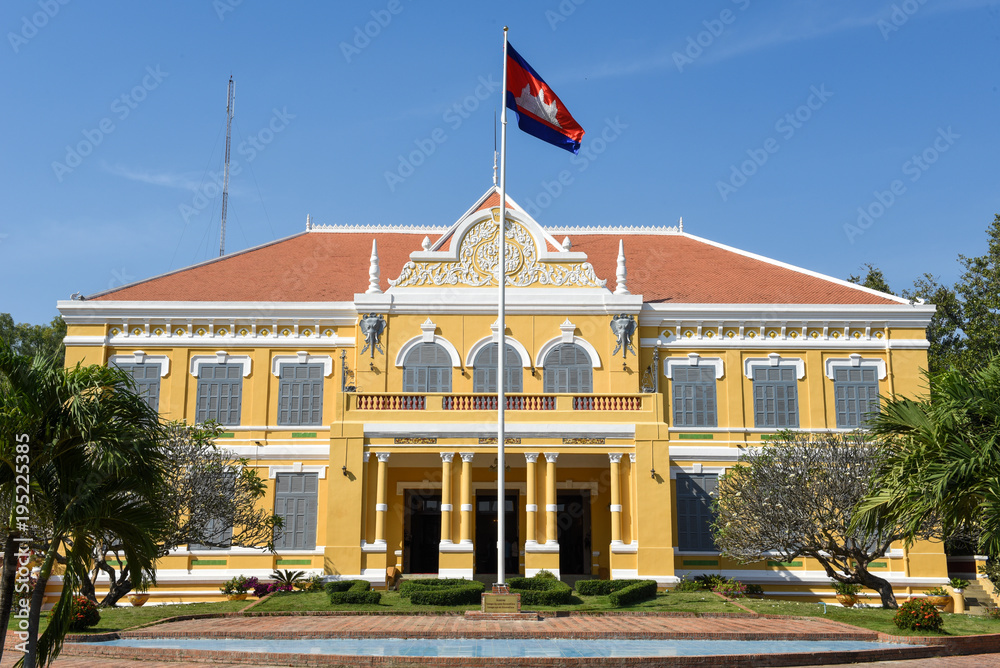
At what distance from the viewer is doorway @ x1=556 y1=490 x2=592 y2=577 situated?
30.4 m

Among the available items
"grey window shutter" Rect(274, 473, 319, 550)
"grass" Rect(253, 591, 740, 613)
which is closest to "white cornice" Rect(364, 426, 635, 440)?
"grey window shutter" Rect(274, 473, 319, 550)

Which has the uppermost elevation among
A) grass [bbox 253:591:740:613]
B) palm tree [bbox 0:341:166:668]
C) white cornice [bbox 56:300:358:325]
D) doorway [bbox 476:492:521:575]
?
white cornice [bbox 56:300:358:325]

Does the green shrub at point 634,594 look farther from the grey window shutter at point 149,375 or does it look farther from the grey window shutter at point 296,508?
the grey window shutter at point 149,375

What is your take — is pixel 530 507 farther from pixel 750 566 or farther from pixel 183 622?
pixel 183 622

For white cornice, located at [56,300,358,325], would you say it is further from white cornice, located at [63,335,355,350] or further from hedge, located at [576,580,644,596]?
hedge, located at [576,580,644,596]

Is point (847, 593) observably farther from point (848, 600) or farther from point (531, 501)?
point (531, 501)

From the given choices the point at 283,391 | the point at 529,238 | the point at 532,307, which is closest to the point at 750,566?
the point at 532,307

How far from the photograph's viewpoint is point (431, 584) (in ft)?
77.9

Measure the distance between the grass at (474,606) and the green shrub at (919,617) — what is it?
4316 mm

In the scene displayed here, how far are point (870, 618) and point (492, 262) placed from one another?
15908mm

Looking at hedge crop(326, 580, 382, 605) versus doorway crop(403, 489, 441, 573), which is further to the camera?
doorway crop(403, 489, 441, 573)

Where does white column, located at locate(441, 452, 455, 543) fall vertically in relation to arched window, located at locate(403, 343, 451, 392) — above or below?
below

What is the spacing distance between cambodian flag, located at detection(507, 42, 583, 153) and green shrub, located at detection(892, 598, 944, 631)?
13.6 meters

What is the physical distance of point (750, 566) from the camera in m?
28.8
